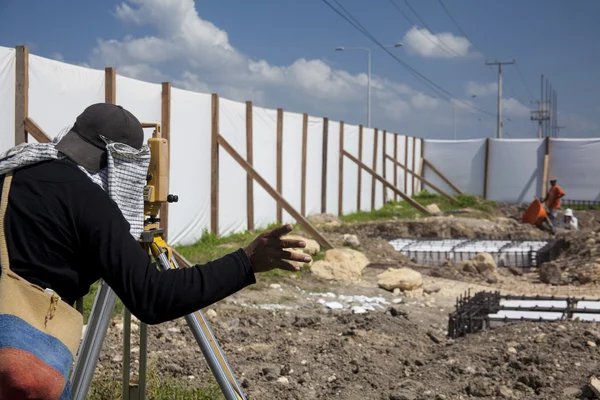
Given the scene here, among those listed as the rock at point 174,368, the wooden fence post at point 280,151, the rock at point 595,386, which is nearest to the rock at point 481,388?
the rock at point 595,386

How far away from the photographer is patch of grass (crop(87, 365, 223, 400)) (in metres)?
4.02

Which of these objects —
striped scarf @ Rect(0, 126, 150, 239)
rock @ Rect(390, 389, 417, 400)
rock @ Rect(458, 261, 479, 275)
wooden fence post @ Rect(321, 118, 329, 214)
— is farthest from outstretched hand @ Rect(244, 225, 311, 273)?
wooden fence post @ Rect(321, 118, 329, 214)

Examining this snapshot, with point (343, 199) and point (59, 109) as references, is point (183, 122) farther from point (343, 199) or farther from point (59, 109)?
point (343, 199)

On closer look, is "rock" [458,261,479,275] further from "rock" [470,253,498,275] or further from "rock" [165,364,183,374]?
"rock" [165,364,183,374]

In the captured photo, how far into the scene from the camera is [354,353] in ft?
17.8

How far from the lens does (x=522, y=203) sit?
25.3 metres

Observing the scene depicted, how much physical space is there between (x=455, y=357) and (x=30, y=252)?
13.4 ft

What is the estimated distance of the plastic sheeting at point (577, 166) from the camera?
952 inches

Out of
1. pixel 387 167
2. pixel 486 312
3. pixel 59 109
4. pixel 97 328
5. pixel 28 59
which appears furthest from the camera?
pixel 387 167

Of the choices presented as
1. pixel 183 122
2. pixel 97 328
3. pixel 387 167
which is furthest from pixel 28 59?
pixel 387 167

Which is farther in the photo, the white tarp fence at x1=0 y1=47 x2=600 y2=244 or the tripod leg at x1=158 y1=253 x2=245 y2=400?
the white tarp fence at x1=0 y1=47 x2=600 y2=244

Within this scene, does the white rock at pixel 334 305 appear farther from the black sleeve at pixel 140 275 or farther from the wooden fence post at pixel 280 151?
the wooden fence post at pixel 280 151

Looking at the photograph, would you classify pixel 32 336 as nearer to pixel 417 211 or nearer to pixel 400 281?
pixel 400 281

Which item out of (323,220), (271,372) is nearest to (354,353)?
(271,372)
